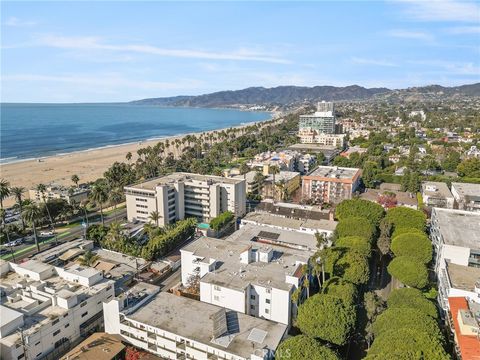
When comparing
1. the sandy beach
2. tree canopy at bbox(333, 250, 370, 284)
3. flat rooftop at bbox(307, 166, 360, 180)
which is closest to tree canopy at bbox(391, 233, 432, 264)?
tree canopy at bbox(333, 250, 370, 284)

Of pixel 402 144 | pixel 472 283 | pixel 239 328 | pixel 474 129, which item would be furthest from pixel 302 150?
pixel 239 328

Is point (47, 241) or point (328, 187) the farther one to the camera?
point (328, 187)

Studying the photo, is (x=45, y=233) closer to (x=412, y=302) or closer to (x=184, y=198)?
(x=184, y=198)

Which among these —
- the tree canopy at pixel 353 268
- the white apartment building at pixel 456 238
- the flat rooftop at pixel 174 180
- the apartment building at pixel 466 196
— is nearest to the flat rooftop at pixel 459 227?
the white apartment building at pixel 456 238

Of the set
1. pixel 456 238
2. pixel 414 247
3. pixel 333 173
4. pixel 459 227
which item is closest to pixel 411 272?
pixel 414 247

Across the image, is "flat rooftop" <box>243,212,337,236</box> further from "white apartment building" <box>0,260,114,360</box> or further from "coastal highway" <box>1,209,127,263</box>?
"coastal highway" <box>1,209,127,263</box>

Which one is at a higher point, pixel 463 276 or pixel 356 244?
pixel 356 244
